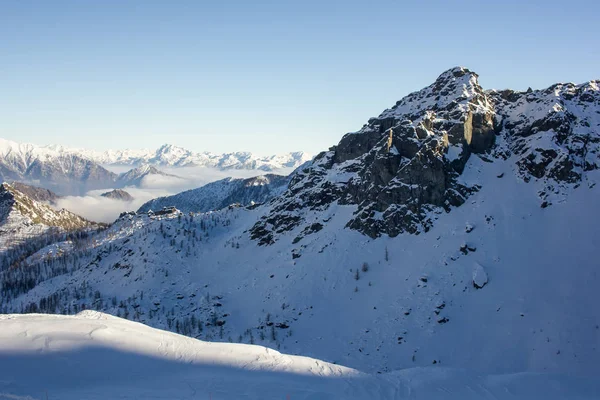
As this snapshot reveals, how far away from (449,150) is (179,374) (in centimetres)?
10314

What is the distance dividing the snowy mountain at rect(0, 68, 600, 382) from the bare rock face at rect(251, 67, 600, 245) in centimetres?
49

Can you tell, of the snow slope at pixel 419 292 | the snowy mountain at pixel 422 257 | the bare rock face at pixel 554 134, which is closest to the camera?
the snow slope at pixel 419 292

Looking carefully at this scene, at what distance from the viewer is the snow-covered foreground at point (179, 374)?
29.0 m

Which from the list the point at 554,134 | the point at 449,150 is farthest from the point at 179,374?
the point at 554,134

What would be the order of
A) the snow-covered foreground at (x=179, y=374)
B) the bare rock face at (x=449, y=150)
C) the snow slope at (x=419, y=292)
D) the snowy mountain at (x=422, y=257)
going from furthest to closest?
the bare rock face at (x=449, y=150) < the snowy mountain at (x=422, y=257) < the snow slope at (x=419, y=292) < the snow-covered foreground at (x=179, y=374)

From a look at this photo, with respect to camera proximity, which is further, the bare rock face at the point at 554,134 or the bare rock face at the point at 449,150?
the bare rock face at the point at 449,150

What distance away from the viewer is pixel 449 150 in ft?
379

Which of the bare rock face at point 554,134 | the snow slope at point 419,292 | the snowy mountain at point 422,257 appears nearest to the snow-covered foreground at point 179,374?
the snowy mountain at point 422,257

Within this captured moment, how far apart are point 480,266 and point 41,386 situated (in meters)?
81.3

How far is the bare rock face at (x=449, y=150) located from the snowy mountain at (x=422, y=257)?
494 millimetres

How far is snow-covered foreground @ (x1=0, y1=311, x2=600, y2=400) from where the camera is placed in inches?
1143

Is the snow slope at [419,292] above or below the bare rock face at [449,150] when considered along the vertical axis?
below

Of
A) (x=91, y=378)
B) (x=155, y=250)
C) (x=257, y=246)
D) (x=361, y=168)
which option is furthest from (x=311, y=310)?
(x=155, y=250)

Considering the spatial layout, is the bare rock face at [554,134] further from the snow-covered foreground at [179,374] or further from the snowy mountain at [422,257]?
the snow-covered foreground at [179,374]
